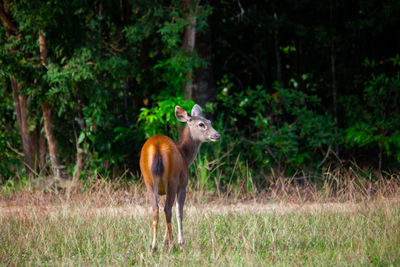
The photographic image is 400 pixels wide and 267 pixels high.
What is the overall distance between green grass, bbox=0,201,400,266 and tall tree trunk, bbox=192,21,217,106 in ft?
13.9

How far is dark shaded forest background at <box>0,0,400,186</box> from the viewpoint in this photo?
34.2 ft

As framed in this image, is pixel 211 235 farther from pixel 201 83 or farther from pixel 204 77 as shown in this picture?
pixel 204 77

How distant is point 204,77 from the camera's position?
11.7 meters

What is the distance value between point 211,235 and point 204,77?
20.4 ft

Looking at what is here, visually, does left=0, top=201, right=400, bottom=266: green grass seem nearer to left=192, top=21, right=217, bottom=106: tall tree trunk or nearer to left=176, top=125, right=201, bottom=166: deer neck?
left=176, top=125, right=201, bottom=166: deer neck

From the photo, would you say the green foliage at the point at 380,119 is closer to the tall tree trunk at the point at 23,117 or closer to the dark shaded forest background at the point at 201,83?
the dark shaded forest background at the point at 201,83

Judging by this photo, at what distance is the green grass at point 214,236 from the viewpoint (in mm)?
5188

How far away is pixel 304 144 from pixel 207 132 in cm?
632

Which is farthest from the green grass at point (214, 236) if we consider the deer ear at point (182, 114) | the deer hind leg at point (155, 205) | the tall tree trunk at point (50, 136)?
the tall tree trunk at point (50, 136)

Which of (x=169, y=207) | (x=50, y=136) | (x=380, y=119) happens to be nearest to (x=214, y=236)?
(x=169, y=207)

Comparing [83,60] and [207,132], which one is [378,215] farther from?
[83,60]

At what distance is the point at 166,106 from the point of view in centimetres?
975

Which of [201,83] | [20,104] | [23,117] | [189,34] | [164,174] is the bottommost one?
[164,174]

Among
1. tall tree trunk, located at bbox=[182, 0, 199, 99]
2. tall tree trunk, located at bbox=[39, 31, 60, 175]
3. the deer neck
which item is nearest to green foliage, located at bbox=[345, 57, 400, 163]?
tall tree trunk, located at bbox=[182, 0, 199, 99]
